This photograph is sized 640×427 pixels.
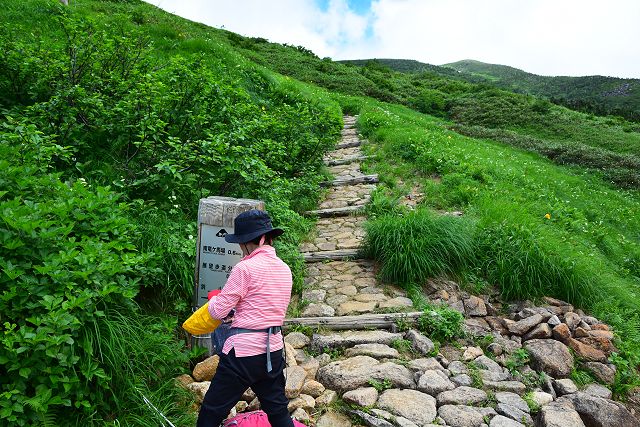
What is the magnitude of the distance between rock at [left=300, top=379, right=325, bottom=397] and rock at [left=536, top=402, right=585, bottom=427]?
1.88 m

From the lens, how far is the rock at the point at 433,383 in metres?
3.99

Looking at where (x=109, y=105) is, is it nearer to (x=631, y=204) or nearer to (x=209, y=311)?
(x=209, y=311)

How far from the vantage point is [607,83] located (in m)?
56.1

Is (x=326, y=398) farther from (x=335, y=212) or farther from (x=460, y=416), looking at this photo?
(x=335, y=212)

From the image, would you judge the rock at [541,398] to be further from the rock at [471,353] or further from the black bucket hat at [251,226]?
the black bucket hat at [251,226]

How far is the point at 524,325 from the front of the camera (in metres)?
5.16

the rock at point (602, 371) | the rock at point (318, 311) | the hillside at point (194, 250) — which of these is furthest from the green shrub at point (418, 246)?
the rock at point (602, 371)

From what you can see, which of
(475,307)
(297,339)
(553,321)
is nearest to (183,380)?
(297,339)

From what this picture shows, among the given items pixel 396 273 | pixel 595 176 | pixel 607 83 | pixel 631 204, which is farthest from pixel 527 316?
pixel 607 83

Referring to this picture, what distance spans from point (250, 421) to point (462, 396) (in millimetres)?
1904

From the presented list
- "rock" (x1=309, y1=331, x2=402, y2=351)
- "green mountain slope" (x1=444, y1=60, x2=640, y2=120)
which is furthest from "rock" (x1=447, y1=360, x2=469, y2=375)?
"green mountain slope" (x1=444, y1=60, x2=640, y2=120)

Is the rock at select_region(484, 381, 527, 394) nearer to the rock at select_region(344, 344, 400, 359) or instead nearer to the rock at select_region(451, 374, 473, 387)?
the rock at select_region(451, 374, 473, 387)

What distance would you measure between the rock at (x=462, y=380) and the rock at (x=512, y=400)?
0.26 metres

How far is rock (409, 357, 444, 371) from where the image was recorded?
4266 mm
